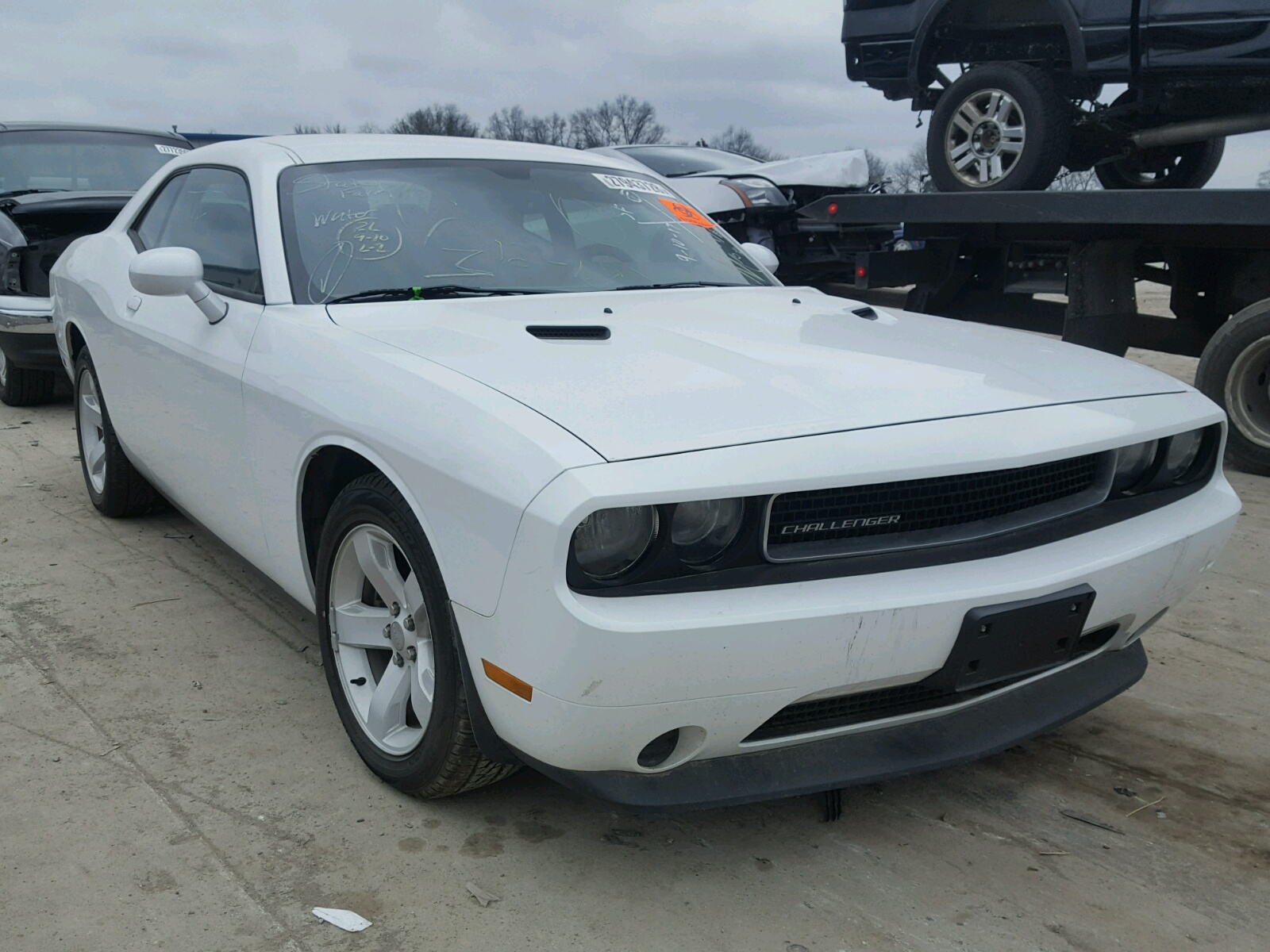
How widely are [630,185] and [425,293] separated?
107cm

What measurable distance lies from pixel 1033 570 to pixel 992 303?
4.82 meters

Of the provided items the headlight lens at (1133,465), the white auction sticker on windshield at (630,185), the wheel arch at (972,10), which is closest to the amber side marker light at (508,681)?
the headlight lens at (1133,465)

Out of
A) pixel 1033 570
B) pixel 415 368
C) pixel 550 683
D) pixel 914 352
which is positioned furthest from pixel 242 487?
pixel 1033 570

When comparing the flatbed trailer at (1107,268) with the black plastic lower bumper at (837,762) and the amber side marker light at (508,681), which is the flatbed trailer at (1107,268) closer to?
the black plastic lower bumper at (837,762)

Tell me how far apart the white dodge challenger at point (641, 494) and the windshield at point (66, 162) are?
4.66 metres

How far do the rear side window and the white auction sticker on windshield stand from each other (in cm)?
111

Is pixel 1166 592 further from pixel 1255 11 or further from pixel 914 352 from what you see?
pixel 1255 11

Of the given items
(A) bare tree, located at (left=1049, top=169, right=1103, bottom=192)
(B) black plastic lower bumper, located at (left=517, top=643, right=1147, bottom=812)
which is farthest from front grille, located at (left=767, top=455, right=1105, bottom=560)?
(A) bare tree, located at (left=1049, top=169, right=1103, bottom=192)

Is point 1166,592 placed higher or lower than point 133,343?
lower

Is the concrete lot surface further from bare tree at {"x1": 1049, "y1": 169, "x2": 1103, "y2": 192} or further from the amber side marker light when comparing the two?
bare tree at {"x1": 1049, "y1": 169, "x2": 1103, "y2": 192}

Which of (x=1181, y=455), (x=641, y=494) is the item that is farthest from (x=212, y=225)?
(x=1181, y=455)

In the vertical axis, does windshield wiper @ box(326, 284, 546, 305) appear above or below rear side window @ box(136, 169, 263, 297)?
below

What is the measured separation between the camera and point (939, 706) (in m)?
2.25

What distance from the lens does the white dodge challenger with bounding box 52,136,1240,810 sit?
193 cm
